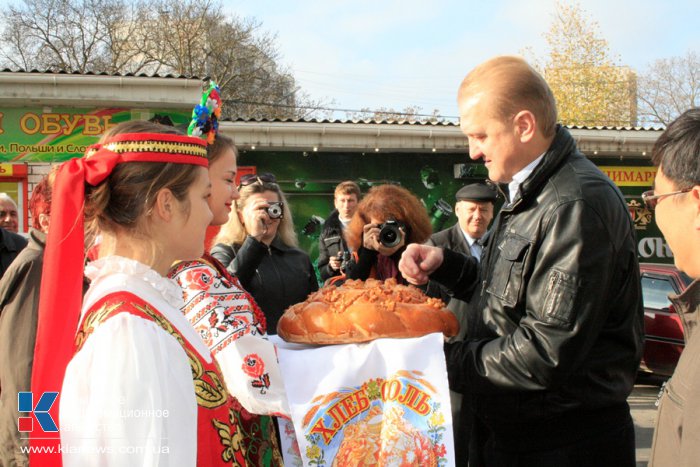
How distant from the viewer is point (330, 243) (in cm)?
635

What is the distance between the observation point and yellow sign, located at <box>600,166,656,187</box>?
1565cm

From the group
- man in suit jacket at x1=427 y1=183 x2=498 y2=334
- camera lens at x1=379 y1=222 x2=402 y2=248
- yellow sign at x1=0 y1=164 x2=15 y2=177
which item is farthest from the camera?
yellow sign at x1=0 y1=164 x2=15 y2=177

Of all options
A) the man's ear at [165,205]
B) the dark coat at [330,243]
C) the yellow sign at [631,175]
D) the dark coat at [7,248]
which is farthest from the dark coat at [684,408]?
the yellow sign at [631,175]

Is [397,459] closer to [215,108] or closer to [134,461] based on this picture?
[134,461]

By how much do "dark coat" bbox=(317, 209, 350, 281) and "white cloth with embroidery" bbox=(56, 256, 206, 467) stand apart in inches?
170

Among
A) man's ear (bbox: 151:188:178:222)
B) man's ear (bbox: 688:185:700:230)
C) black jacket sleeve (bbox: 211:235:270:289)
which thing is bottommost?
man's ear (bbox: 688:185:700:230)

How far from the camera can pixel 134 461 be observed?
156 cm

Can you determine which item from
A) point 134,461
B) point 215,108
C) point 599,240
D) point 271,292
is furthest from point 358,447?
point 271,292

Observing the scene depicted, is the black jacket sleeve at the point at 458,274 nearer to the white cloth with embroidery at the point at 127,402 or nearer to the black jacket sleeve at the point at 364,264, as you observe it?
the black jacket sleeve at the point at 364,264

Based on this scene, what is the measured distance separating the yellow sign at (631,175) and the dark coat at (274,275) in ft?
41.3

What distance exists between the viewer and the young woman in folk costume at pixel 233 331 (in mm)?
2432

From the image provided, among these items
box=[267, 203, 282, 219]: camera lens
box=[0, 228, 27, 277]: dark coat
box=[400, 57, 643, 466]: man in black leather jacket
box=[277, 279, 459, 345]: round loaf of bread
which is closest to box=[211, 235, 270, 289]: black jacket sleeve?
box=[267, 203, 282, 219]: camera lens

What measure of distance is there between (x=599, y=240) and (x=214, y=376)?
50.4 inches

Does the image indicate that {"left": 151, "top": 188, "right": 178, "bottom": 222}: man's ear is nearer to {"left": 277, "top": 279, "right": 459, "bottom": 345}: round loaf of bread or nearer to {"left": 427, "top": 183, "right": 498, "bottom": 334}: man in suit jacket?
{"left": 277, "top": 279, "right": 459, "bottom": 345}: round loaf of bread
